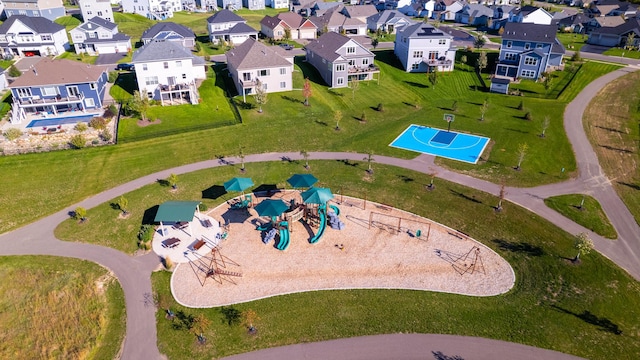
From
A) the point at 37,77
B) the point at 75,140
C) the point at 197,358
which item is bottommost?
the point at 197,358

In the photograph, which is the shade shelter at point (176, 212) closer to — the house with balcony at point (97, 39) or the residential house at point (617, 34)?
the house with balcony at point (97, 39)

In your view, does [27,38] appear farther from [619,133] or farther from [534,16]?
[534,16]

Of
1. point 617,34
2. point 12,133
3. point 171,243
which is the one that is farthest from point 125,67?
point 617,34

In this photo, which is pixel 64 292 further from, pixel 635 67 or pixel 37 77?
pixel 635 67

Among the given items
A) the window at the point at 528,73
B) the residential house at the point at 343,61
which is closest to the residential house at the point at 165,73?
the residential house at the point at 343,61

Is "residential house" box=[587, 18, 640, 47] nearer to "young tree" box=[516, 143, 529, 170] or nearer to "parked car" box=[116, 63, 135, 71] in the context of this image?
"young tree" box=[516, 143, 529, 170]

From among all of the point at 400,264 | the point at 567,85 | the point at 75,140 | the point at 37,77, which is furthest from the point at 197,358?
the point at 567,85
